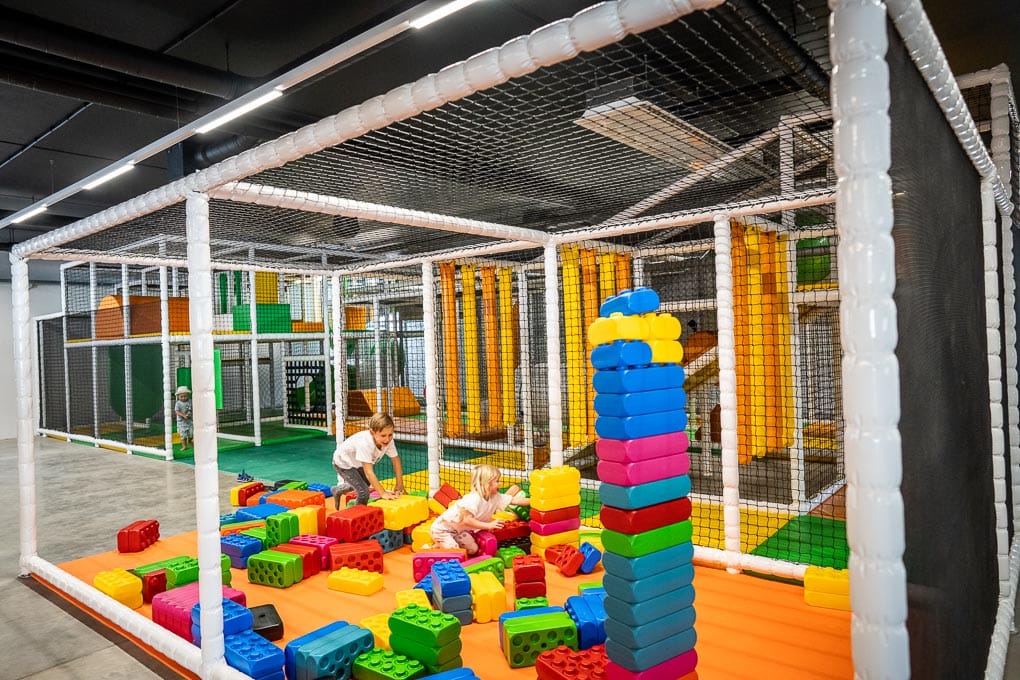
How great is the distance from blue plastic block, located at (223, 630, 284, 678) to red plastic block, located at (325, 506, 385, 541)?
1.61m

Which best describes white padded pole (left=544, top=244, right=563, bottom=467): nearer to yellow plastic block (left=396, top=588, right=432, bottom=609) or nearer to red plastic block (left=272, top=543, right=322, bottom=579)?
yellow plastic block (left=396, top=588, right=432, bottom=609)

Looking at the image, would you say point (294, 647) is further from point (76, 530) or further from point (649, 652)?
point (76, 530)

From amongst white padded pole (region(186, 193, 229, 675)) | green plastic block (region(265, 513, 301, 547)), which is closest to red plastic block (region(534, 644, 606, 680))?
white padded pole (region(186, 193, 229, 675))

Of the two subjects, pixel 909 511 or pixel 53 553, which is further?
pixel 53 553

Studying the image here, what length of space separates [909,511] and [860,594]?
0.97 ft

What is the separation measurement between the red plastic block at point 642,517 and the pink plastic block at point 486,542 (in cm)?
231

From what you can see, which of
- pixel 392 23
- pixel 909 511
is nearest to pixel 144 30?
pixel 392 23

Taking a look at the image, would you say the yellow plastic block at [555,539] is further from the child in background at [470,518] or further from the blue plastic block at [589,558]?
the child in background at [470,518]

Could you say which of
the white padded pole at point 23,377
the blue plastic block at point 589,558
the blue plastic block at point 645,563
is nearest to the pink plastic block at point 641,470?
the blue plastic block at point 645,563

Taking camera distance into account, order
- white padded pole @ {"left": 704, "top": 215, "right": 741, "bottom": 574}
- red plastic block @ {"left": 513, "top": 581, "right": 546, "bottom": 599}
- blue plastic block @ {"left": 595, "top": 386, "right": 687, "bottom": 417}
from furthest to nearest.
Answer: white padded pole @ {"left": 704, "top": 215, "right": 741, "bottom": 574} → red plastic block @ {"left": 513, "top": 581, "right": 546, "bottom": 599} → blue plastic block @ {"left": 595, "top": 386, "right": 687, "bottom": 417}

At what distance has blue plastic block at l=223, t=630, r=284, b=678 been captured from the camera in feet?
9.70

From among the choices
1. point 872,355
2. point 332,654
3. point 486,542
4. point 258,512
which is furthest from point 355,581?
point 872,355

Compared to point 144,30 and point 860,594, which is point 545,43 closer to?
point 860,594

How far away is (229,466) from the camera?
9336 millimetres
